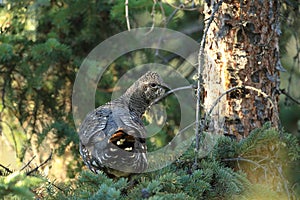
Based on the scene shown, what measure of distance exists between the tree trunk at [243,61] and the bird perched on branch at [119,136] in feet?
1.90

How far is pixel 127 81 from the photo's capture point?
506 centimetres

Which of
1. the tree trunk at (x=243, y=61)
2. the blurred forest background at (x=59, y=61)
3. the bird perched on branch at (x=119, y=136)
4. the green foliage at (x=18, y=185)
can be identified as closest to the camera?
the green foliage at (x=18, y=185)

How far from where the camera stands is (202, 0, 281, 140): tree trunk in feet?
11.1

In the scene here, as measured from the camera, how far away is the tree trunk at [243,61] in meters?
3.37

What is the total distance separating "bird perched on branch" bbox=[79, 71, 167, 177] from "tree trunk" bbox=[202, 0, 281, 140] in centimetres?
58

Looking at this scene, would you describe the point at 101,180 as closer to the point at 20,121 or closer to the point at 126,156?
the point at 126,156

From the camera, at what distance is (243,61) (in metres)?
3.37

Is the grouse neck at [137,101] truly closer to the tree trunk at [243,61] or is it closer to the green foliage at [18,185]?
the tree trunk at [243,61]

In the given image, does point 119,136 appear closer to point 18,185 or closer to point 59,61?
point 18,185

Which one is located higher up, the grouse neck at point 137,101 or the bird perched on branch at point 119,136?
the grouse neck at point 137,101

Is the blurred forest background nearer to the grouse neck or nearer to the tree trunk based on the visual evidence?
the grouse neck

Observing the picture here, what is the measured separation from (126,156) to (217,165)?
0.53 metres

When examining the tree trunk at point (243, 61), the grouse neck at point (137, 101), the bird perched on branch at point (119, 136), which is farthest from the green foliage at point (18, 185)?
the grouse neck at point (137, 101)

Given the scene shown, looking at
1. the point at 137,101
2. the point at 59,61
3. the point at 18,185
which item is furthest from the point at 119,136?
the point at 59,61
